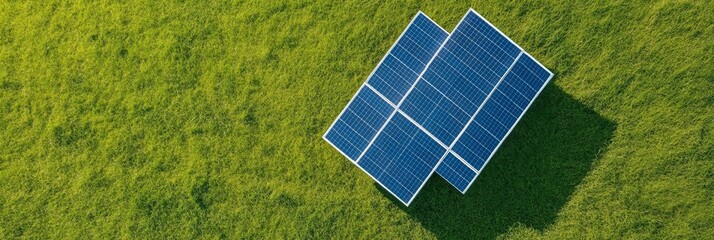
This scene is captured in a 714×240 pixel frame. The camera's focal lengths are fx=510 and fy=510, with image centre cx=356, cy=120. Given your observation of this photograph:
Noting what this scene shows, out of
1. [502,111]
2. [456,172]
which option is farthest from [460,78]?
[456,172]

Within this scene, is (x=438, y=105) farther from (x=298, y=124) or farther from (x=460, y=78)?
(x=298, y=124)

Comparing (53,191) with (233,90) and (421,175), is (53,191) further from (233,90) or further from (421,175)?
(421,175)

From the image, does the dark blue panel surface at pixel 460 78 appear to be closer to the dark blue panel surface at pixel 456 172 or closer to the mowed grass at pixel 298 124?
the dark blue panel surface at pixel 456 172

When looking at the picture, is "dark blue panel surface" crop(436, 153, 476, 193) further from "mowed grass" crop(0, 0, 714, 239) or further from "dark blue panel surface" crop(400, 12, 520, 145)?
"mowed grass" crop(0, 0, 714, 239)

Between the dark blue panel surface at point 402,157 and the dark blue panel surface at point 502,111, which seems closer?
the dark blue panel surface at point 502,111

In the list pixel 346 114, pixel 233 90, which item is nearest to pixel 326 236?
pixel 346 114

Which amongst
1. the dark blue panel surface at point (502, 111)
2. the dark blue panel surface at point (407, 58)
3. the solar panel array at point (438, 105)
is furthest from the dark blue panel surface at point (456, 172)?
the dark blue panel surface at point (407, 58)

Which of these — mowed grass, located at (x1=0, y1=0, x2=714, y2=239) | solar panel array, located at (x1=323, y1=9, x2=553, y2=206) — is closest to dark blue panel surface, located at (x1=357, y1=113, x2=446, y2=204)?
solar panel array, located at (x1=323, y1=9, x2=553, y2=206)
